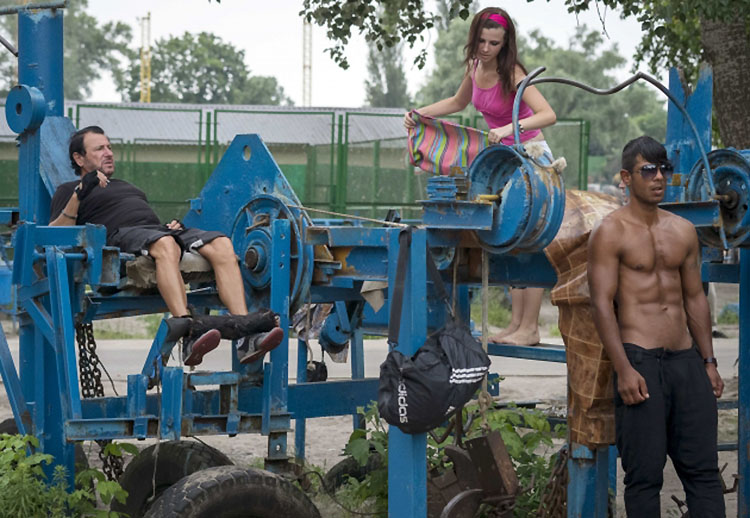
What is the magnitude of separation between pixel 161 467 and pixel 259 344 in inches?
48.1

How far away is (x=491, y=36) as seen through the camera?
609 cm

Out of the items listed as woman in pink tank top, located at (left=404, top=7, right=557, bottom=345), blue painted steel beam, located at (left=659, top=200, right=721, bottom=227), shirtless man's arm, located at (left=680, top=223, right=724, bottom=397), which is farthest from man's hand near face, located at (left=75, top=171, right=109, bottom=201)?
shirtless man's arm, located at (left=680, top=223, right=724, bottom=397)

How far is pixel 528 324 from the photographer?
791cm

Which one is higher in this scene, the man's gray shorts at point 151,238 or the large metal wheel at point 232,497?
the man's gray shorts at point 151,238

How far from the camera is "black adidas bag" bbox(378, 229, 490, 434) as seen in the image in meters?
4.46

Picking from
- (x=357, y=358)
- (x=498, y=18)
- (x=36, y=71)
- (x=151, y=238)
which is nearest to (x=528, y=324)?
(x=357, y=358)

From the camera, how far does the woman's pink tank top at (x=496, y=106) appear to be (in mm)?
6242

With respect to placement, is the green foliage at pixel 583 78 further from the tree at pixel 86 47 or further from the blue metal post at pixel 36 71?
the blue metal post at pixel 36 71

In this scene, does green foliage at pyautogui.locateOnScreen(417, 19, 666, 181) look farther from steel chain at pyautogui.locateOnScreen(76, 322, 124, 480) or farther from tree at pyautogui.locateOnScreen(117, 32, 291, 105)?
steel chain at pyautogui.locateOnScreen(76, 322, 124, 480)

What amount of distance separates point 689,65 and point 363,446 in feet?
24.1

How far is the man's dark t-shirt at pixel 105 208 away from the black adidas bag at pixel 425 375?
71.2 inches

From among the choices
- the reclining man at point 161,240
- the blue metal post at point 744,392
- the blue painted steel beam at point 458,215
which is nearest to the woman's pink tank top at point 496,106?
the blue metal post at point 744,392

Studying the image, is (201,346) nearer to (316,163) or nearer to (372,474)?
(372,474)

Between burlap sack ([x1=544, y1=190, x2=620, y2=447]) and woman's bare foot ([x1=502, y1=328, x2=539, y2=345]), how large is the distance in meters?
2.43
